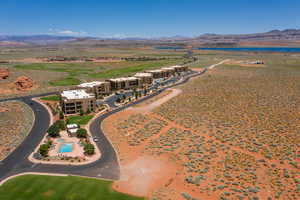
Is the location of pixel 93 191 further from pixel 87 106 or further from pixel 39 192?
pixel 87 106

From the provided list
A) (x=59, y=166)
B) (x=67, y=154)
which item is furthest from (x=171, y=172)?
(x=67, y=154)

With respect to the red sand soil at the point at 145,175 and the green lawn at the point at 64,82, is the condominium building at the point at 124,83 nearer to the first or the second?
the green lawn at the point at 64,82

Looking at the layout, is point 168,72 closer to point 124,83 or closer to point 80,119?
point 124,83

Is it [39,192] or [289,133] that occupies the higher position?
[289,133]

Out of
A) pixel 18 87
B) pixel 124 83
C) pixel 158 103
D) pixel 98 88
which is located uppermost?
pixel 124 83

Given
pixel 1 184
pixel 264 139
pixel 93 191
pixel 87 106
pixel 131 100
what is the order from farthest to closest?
1. pixel 131 100
2. pixel 87 106
3. pixel 264 139
4. pixel 1 184
5. pixel 93 191

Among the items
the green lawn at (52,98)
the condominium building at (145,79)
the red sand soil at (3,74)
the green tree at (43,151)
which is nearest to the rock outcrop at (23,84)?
the green lawn at (52,98)

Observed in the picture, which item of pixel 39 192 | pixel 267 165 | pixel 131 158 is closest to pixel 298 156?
pixel 267 165
